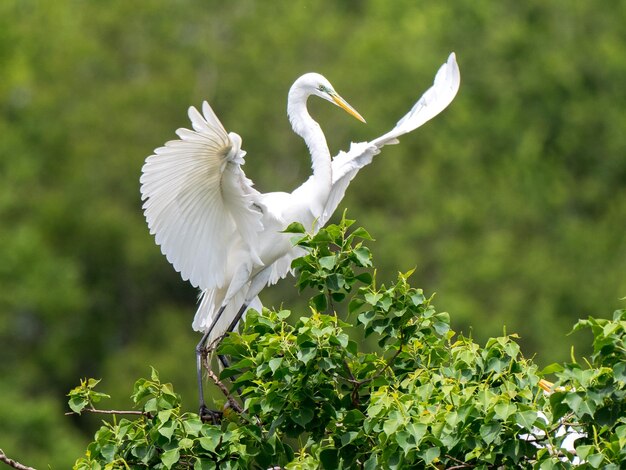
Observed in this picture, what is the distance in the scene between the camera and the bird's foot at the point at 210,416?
634cm

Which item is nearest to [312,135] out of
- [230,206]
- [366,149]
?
[366,149]

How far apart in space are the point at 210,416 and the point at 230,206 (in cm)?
107

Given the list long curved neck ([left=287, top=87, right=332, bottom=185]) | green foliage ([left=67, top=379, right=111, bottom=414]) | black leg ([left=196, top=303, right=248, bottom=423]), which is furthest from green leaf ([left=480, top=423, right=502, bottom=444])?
long curved neck ([left=287, top=87, right=332, bottom=185])

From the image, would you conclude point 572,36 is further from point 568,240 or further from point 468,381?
point 468,381

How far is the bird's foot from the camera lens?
634 centimetres

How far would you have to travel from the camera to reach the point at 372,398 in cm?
518

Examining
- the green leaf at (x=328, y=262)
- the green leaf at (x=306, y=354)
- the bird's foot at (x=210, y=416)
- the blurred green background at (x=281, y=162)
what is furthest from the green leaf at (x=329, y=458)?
the blurred green background at (x=281, y=162)

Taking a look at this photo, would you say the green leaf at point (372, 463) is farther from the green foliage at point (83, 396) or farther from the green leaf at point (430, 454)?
the green foliage at point (83, 396)

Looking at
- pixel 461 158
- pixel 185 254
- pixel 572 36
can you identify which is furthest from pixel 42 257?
pixel 185 254

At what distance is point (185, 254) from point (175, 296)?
59.8 ft

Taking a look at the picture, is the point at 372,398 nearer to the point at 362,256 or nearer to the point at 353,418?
the point at 353,418

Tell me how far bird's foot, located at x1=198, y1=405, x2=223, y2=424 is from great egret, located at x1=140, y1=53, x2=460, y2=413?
13 centimetres

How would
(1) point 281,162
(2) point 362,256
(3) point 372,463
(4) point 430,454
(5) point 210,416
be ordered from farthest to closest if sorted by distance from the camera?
1. (1) point 281,162
2. (5) point 210,416
3. (2) point 362,256
4. (3) point 372,463
5. (4) point 430,454

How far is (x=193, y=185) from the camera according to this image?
6.91m
